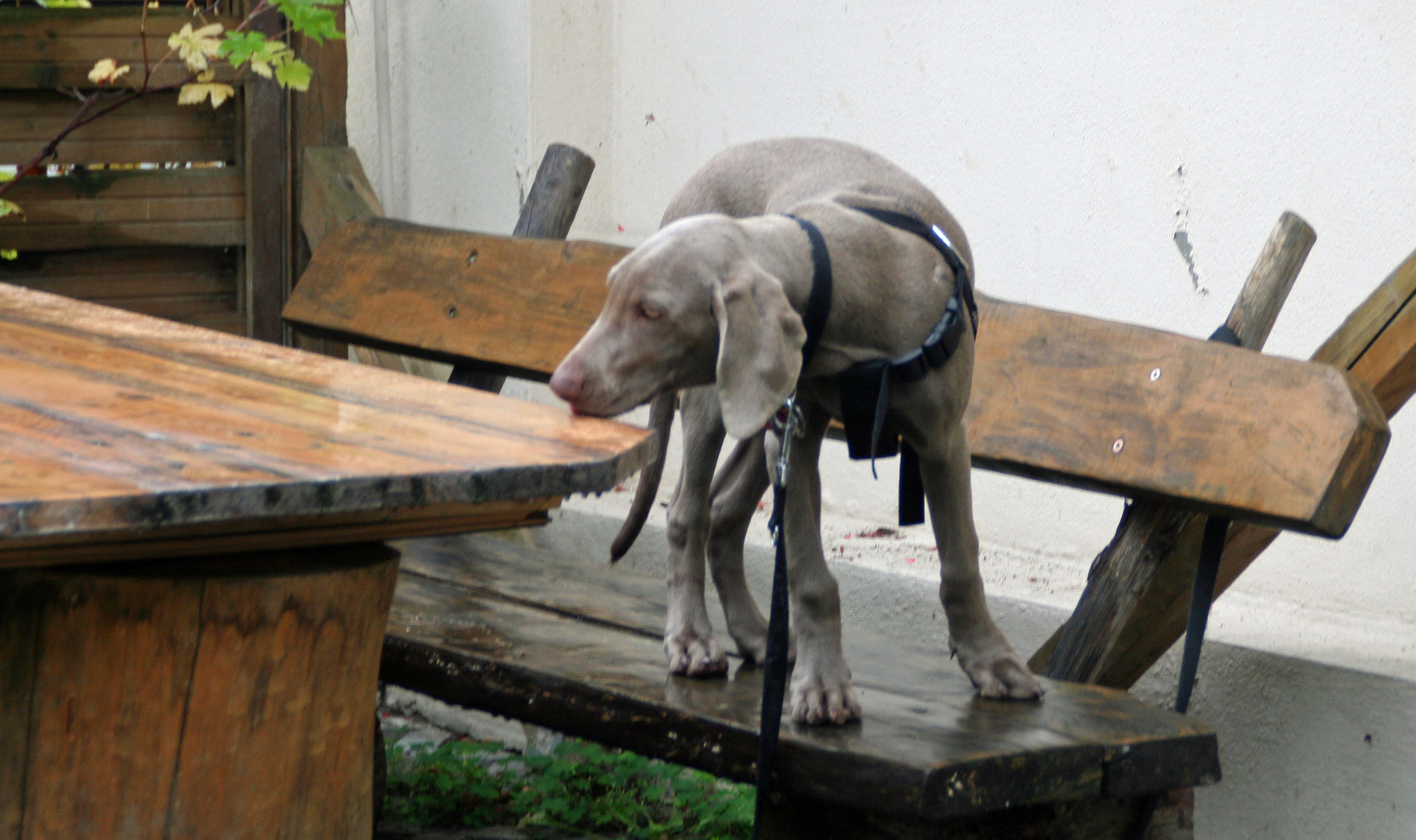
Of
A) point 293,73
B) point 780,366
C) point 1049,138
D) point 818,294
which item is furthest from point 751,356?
point 293,73

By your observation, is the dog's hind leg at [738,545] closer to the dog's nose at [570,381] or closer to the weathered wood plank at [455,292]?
the dog's nose at [570,381]

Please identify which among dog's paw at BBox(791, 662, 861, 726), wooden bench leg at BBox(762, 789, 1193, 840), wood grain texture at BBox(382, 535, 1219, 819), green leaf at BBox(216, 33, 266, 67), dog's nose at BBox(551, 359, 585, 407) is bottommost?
wooden bench leg at BBox(762, 789, 1193, 840)

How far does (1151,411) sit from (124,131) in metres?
3.51

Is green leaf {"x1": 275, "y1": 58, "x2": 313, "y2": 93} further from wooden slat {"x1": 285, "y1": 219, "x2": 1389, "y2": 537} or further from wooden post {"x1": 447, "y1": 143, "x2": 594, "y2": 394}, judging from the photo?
wooden slat {"x1": 285, "y1": 219, "x2": 1389, "y2": 537}

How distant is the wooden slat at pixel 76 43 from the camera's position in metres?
4.38

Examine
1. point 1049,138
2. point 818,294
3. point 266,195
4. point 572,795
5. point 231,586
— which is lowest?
point 572,795

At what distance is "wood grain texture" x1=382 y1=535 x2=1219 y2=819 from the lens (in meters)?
1.92

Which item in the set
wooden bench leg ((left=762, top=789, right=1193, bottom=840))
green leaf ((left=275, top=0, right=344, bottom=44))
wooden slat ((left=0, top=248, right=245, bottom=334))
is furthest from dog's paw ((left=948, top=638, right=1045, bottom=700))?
wooden slat ((left=0, top=248, right=245, bottom=334))

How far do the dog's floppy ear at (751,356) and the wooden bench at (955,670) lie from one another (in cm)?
49

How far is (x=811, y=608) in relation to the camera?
210 cm

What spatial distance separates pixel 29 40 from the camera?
4.39 m

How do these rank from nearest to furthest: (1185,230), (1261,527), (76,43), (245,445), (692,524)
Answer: (245,445), (692,524), (1261,527), (1185,230), (76,43)

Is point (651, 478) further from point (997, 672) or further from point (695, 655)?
point (997, 672)

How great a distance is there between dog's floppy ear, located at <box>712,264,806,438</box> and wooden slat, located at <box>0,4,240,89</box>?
333 centimetres
